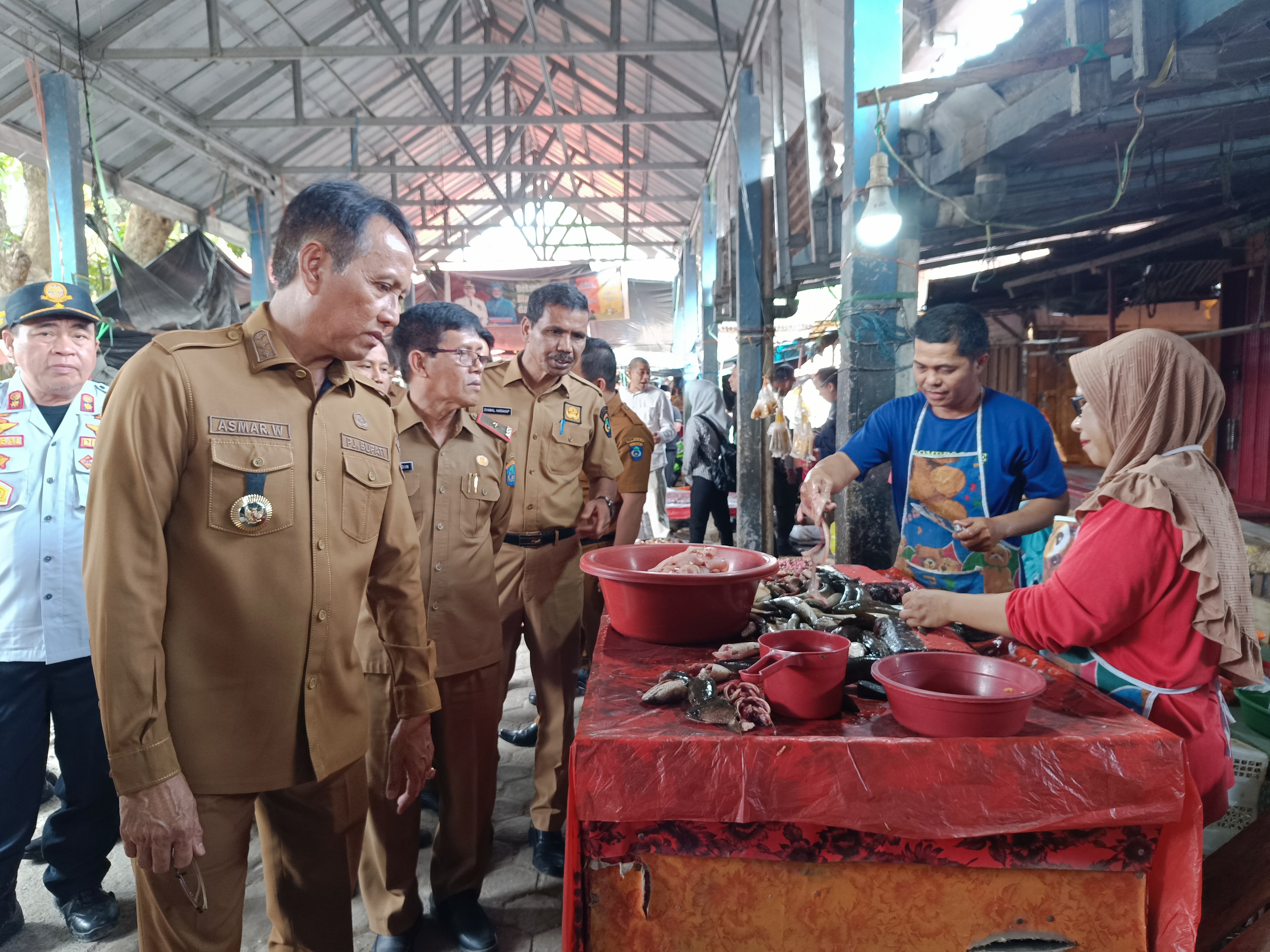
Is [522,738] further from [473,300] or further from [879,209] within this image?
[473,300]

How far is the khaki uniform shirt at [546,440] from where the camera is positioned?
3.17 m

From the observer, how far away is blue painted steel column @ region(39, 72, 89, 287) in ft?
19.1

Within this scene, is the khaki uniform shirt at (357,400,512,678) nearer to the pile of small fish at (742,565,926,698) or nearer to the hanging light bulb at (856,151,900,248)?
the pile of small fish at (742,565,926,698)

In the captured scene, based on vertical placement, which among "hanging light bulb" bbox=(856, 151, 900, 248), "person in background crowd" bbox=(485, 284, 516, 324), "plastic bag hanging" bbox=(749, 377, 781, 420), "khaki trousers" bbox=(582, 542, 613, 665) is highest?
"person in background crowd" bbox=(485, 284, 516, 324)

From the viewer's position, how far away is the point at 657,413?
9.41 meters

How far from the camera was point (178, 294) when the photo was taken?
325 inches

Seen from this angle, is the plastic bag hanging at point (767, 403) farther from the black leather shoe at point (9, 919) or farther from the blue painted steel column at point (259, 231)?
the blue painted steel column at point (259, 231)

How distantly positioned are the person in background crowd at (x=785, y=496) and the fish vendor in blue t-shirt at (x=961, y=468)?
443cm

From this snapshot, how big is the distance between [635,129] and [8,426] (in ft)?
42.6

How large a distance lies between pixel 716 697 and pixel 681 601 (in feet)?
1.39

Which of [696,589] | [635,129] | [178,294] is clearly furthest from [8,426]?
[635,129]

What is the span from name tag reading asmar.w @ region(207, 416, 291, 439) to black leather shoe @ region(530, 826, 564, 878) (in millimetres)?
2098

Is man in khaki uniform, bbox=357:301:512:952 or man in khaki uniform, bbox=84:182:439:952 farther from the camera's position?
man in khaki uniform, bbox=357:301:512:952

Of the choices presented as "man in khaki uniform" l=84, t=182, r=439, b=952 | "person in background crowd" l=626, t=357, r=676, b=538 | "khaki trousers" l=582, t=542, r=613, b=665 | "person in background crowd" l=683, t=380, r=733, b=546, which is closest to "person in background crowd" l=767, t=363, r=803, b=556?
"person in background crowd" l=683, t=380, r=733, b=546
